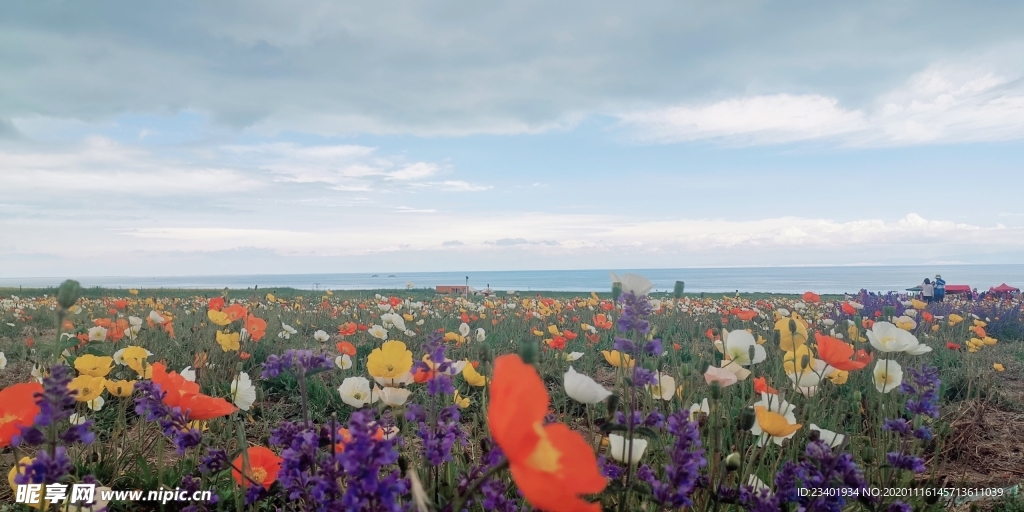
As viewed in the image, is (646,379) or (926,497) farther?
(926,497)

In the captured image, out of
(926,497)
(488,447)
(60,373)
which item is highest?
(60,373)

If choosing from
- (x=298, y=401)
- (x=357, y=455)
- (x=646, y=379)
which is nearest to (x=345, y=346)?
(x=298, y=401)

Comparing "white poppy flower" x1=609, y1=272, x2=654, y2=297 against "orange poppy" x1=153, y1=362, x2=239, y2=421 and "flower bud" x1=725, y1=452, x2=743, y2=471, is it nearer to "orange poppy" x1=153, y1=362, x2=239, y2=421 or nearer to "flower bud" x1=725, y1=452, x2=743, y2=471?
"flower bud" x1=725, y1=452, x2=743, y2=471

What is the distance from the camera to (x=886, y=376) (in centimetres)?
253

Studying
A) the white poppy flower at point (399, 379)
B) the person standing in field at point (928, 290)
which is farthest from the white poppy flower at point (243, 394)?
the person standing in field at point (928, 290)

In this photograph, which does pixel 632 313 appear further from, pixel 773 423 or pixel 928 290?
pixel 928 290

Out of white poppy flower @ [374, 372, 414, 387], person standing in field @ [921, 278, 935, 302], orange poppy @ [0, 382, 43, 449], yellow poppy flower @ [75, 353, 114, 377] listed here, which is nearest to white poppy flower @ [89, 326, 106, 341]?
yellow poppy flower @ [75, 353, 114, 377]

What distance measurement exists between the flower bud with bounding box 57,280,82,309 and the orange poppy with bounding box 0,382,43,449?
0.96 ft

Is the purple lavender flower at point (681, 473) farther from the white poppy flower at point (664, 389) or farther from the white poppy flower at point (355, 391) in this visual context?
the white poppy flower at point (355, 391)

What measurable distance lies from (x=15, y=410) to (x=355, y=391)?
1.01 meters

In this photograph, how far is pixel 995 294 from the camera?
38.5ft

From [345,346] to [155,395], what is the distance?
2013 mm

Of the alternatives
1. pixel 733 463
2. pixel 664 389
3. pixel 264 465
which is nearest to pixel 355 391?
pixel 264 465

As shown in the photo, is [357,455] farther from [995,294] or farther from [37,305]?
[995,294]
